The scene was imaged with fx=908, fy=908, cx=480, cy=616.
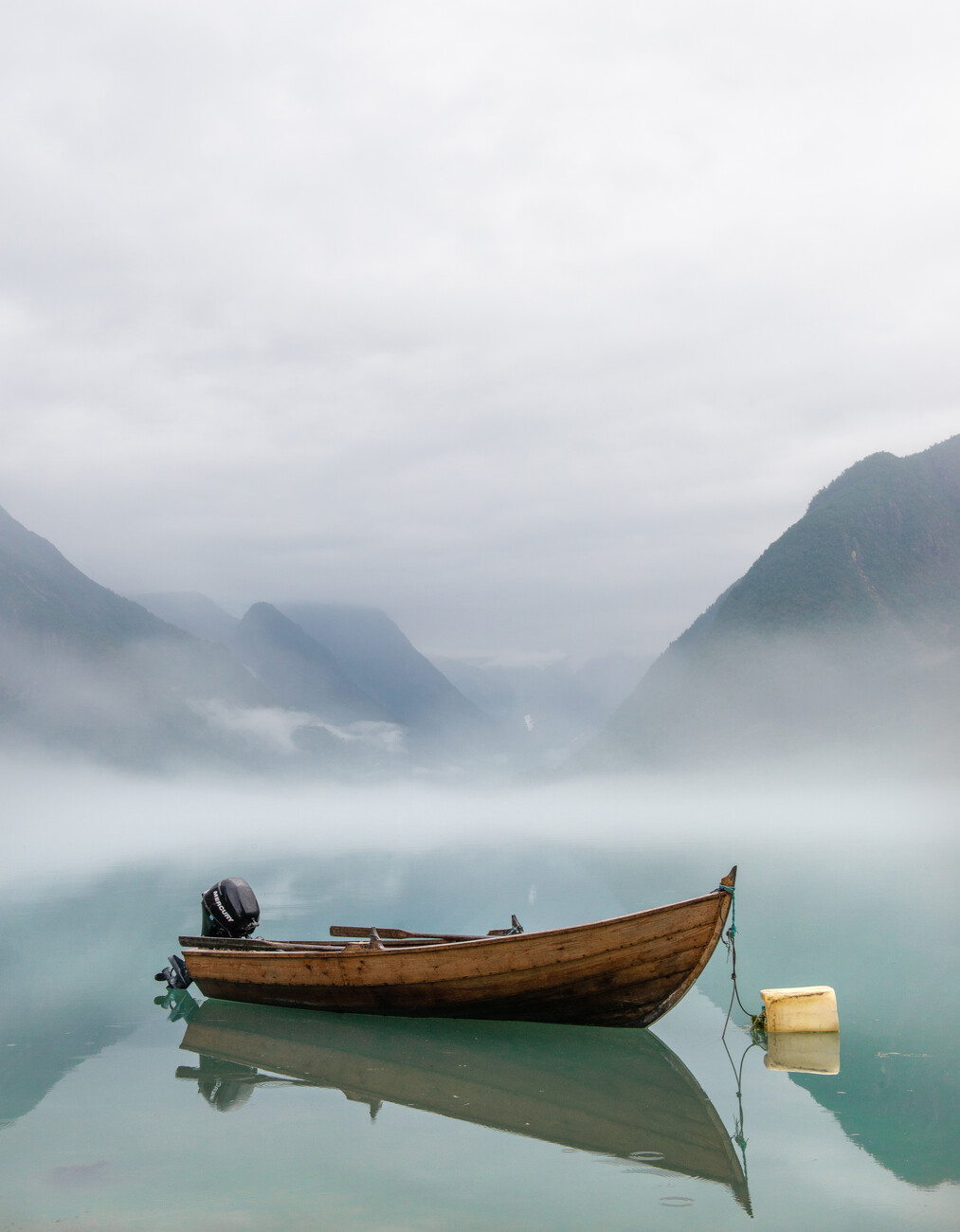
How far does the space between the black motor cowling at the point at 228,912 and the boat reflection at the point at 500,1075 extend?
5.39 ft

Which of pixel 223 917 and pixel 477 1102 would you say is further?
pixel 223 917

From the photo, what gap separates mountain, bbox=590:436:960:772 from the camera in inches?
5640

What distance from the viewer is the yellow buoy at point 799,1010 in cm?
1312

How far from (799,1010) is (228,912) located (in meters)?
9.94

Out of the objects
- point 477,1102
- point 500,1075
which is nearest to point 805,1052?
point 500,1075

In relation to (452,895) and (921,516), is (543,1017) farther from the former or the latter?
(921,516)

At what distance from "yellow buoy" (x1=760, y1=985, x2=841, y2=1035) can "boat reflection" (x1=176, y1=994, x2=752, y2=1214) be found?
1.66 meters

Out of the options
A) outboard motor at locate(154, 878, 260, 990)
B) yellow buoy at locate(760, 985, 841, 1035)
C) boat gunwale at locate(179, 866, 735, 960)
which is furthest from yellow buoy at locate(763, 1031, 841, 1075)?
outboard motor at locate(154, 878, 260, 990)

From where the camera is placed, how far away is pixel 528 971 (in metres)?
13.0

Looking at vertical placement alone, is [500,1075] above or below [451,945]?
below

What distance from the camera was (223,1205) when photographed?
27.5 feet

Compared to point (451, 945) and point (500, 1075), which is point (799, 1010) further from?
point (451, 945)

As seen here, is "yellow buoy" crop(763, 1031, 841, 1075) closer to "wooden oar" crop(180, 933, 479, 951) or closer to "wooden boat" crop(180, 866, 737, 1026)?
"wooden boat" crop(180, 866, 737, 1026)

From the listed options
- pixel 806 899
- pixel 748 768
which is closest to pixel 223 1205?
pixel 806 899
